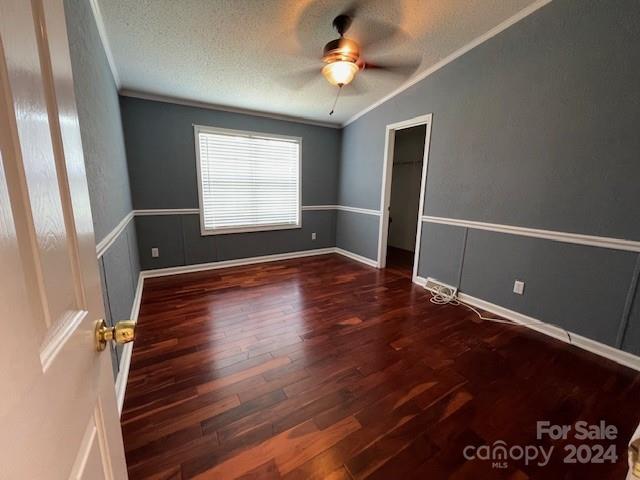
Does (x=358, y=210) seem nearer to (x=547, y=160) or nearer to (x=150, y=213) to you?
(x=547, y=160)

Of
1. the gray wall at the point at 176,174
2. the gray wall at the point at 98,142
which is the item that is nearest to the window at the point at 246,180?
the gray wall at the point at 176,174

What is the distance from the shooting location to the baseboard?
163 inches

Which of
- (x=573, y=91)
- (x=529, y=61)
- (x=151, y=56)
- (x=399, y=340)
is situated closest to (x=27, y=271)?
(x=399, y=340)

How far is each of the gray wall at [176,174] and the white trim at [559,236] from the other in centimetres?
269

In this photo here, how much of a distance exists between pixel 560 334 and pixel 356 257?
270cm

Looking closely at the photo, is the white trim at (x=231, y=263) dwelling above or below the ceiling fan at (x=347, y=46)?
below

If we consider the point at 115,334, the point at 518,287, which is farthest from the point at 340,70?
the point at 518,287

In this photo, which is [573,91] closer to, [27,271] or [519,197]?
[519,197]

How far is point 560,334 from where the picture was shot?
2.20 meters

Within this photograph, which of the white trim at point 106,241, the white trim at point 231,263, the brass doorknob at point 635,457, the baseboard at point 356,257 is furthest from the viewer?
the baseboard at point 356,257

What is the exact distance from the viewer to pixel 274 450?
1.25 meters

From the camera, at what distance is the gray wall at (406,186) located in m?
4.91

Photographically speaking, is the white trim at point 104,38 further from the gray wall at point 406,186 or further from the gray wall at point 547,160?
the gray wall at point 406,186

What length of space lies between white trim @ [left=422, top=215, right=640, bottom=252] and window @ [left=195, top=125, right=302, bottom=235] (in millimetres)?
2512
